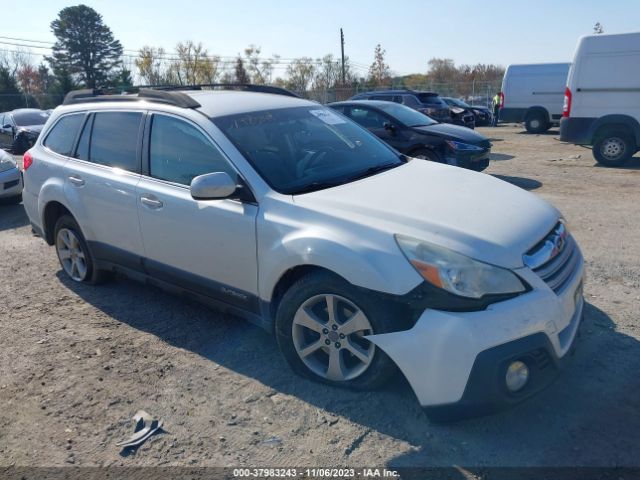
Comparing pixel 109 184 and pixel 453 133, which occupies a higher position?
pixel 109 184

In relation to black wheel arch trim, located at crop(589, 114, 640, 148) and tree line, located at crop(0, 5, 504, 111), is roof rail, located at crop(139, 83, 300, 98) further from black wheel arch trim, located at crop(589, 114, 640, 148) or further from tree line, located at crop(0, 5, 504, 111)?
tree line, located at crop(0, 5, 504, 111)

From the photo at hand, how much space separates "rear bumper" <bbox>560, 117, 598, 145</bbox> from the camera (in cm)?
1111

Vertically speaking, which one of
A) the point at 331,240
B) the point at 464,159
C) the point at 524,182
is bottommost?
the point at 524,182

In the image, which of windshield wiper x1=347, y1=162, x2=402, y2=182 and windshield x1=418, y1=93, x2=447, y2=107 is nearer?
windshield wiper x1=347, y1=162, x2=402, y2=182

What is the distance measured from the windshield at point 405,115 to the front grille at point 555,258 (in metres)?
6.60

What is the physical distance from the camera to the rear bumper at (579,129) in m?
11.1

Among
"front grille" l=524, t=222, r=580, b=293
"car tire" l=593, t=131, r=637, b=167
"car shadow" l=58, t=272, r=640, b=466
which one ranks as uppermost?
"front grille" l=524, t=222, r=580, b=293

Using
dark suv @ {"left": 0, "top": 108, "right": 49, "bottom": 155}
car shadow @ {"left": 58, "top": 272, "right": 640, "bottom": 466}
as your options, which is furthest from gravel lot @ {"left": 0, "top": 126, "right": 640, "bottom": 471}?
dark suv @ {"left": 0, "top": 108, "right": 49, "bottom": 155}

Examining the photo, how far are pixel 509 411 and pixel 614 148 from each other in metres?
9.93

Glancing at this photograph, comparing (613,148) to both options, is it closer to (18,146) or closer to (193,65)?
(18,146)

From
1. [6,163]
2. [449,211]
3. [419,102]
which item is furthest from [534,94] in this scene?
[449,211]

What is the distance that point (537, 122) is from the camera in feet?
65.4

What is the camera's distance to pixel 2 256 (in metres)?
6.33

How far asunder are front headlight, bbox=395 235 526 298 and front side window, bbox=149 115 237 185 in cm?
141
